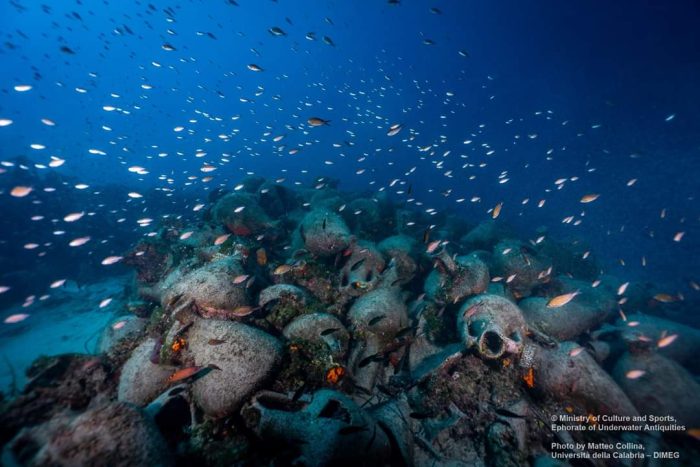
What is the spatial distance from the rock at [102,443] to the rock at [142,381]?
150 cm

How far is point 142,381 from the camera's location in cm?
546

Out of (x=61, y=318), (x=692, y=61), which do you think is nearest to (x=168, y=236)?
(x=61, y=318)

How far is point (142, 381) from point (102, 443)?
236 centimetres

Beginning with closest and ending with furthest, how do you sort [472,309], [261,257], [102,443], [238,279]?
[102,443] < [238,279] < [472,309] < [261,257]

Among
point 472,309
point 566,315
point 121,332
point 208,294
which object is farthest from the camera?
point 566,315

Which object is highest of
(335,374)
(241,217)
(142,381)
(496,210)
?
(241,217)

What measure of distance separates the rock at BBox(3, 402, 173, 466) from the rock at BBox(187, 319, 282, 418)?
103 cm

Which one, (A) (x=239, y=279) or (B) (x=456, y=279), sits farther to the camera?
(B) (x=456, y=279)

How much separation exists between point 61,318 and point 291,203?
40.7 feet

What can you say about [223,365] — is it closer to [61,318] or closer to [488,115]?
[61,318]

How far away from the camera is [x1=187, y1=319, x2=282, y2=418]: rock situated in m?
4.78

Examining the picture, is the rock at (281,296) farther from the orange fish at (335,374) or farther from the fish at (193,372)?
the fish at (193,372)

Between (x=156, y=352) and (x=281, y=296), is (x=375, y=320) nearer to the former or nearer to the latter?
(x=281, y=296)

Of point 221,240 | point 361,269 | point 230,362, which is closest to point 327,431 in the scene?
point 230,362
